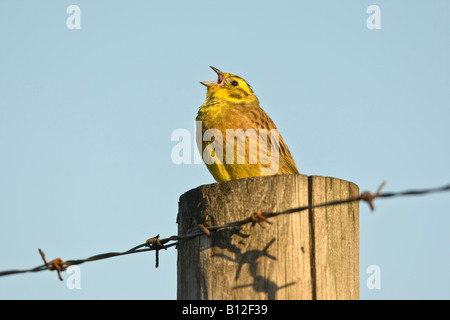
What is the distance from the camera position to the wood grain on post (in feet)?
11.3

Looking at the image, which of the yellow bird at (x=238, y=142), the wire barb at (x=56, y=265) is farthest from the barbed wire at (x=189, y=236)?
the yellow bird at (x=238, y=142)

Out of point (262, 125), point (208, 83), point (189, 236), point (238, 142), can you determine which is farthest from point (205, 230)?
point (208, 83)

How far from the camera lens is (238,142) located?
607cm

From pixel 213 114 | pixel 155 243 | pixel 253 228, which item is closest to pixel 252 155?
pixel 213 114

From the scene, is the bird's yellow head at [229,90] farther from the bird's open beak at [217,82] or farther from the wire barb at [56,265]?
the wire barb at [56,265]

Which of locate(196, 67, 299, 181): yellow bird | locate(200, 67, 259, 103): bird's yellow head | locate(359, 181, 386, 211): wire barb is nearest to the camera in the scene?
locate(359, 181, 386, 211): wire barb

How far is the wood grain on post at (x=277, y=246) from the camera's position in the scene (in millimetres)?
3453

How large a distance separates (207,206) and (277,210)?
1.48ft

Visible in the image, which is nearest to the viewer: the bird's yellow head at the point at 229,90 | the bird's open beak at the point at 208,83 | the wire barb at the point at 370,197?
the wire barb at the point at 370,197

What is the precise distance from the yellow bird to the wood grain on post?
2138 mm

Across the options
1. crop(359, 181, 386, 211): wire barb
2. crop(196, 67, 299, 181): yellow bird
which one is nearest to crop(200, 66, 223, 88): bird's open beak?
crop(196, 67, 299, 181): yellow bird

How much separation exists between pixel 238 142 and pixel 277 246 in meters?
2.68

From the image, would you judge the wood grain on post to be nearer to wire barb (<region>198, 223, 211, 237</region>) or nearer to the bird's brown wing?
wire barb (<region>198, 223, 211, 237</region>)

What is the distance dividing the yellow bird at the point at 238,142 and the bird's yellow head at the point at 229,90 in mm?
40
